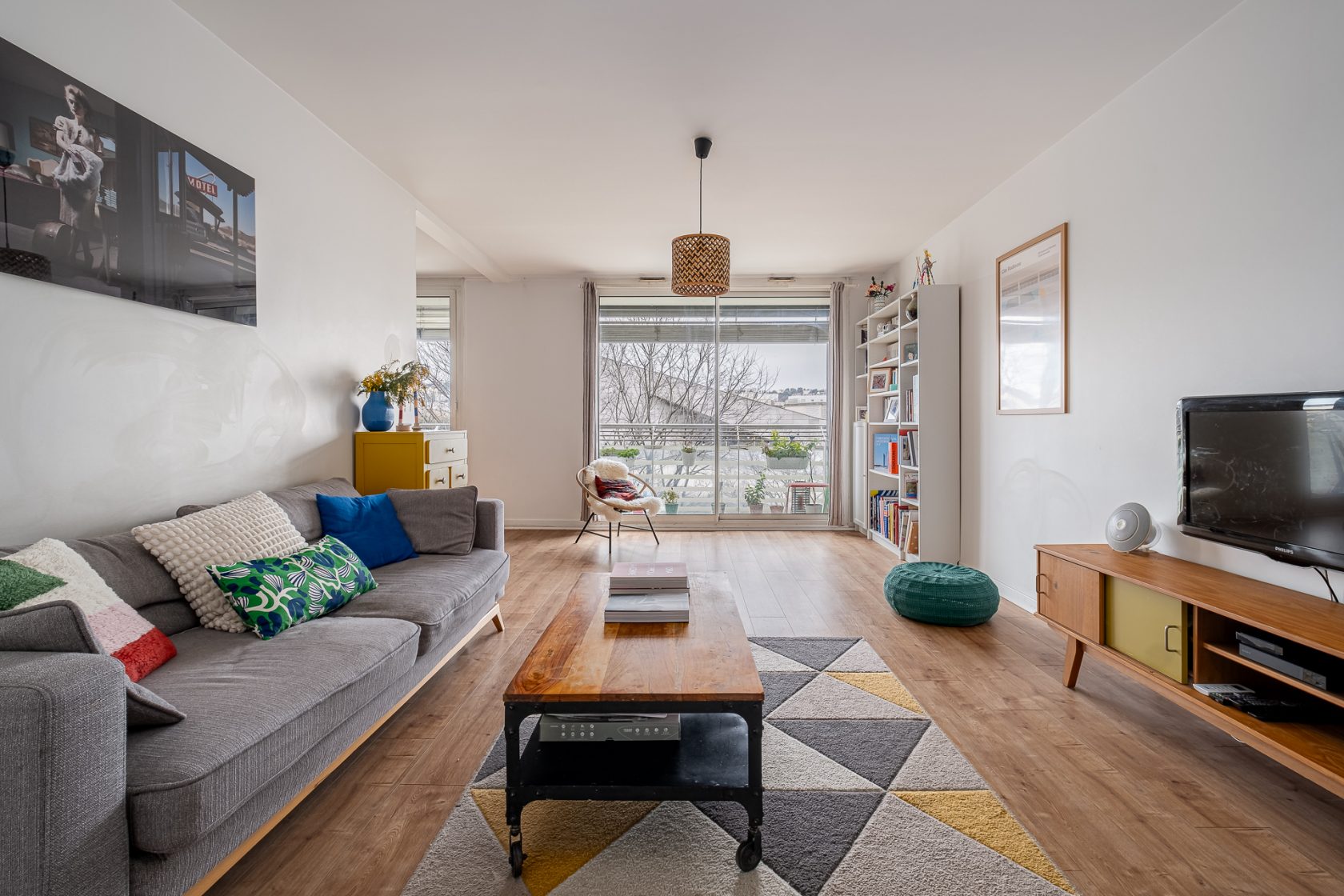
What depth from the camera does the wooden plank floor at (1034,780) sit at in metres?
1.52

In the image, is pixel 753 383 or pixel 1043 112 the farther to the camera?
pixel 753 383

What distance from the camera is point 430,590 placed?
2.41 meters

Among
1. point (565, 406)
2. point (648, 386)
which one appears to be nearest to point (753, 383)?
point (648, 386)

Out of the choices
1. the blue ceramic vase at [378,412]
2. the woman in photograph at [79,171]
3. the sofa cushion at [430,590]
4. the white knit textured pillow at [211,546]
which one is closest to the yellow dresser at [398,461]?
the blue ceramic vase at [378,412]

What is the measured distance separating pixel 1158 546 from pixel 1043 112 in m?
2.13

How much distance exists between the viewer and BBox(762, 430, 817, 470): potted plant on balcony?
6.46 meters

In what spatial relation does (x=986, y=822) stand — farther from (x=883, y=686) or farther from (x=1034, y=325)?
(x=1034, y=325)

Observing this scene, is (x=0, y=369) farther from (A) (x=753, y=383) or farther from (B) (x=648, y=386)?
(A) (x=753, y=383)

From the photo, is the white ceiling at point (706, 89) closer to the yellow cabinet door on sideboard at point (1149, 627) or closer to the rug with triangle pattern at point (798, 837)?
the yellow cabinet door on sideboard at point (1149, 627)

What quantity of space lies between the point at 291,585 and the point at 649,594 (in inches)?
47.1

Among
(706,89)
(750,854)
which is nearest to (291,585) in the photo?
(750,854)

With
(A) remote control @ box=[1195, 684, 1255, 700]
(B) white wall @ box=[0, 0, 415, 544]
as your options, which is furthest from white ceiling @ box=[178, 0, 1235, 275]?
(A) remote control @ box=[1195, 684, 1255, 700]

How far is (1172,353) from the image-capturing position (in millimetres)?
2549

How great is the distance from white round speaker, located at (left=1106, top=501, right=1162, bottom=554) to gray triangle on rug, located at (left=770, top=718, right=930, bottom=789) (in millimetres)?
1147
